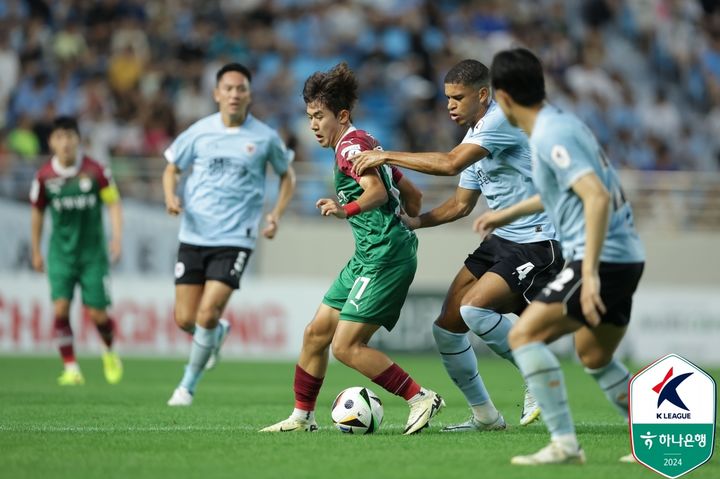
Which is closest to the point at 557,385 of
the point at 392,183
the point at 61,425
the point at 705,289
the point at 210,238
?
the point at 392,183

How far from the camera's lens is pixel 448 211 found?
8781 millimetres

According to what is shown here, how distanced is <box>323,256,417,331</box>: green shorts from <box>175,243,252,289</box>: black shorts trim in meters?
2.73

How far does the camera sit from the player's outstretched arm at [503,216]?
6680mm

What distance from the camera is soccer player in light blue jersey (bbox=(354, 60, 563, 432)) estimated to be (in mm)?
8586

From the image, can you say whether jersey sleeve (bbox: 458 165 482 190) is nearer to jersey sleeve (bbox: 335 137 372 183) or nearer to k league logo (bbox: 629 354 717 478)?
jersey sleeve (bbox: 335 137 372 183)

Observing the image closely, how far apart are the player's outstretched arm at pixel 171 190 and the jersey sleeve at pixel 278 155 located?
0.90 metres

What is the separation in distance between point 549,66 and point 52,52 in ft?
29.8

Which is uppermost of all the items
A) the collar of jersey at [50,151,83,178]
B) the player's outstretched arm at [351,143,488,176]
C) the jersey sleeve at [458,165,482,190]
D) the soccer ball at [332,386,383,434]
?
the player's outstretched arm at [351,143,488,176]

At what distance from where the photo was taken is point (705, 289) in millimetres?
18938

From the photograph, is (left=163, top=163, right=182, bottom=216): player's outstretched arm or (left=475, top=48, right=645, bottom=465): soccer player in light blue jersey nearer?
(left=475, top=48, right=645, bottom=465): soccer player in light blue jersey

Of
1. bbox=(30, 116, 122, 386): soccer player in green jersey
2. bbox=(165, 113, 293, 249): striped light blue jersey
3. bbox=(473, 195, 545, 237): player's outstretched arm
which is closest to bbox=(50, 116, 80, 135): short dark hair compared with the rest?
bbox=(30, 116, 122, 386): soccer player in green jersey

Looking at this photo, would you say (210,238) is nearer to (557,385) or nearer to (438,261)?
(557,385)

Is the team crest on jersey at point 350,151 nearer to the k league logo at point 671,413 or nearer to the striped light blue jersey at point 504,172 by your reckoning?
the striped light blue jersey at point 504,172

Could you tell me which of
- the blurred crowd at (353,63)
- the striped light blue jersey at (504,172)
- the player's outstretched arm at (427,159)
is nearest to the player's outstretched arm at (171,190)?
the striped light blue jersey at (504,172)
